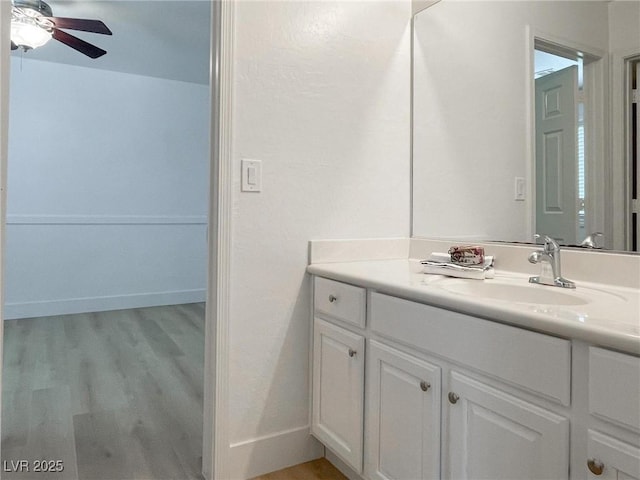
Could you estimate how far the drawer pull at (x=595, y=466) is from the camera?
80cm

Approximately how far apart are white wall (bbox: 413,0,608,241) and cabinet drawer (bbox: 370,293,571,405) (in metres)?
0.67

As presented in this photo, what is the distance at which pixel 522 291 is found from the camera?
4.48 ft

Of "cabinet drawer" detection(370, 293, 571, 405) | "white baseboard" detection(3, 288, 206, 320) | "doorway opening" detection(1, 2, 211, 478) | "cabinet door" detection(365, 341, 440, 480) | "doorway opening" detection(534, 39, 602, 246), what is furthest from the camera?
"white baseboard" detection(3, 288, 206, 320)

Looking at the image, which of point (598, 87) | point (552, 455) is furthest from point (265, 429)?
point (598, 87)

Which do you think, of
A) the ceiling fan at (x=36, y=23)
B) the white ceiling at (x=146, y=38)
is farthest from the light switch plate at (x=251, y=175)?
the white ceiling at (x=146, y=38)

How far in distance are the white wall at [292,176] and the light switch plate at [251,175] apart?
0.02 m

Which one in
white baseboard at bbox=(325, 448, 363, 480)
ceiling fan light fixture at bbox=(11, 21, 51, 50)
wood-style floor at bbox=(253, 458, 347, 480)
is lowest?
wood-style floor at bbox=(253, 458, 347, 480)

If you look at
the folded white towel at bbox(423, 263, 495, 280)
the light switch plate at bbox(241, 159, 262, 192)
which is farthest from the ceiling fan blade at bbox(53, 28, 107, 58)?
the folded white towel at bbox(423, 263, 495, 280)

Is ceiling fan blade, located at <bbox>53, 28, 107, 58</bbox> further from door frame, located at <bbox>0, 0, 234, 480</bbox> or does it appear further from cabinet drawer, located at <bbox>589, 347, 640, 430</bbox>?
cabinet drawer, located at <bbox>589, 347, 640, 430</bbox>

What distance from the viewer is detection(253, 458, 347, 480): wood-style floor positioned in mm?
1642

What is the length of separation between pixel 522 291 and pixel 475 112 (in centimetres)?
86

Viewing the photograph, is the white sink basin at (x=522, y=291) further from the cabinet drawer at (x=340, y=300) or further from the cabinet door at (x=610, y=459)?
the cabinet door at (x=610, y=459)

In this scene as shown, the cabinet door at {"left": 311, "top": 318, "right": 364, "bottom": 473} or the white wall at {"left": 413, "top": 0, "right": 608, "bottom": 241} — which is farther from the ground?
the white wall at {"left": 413, "top": 0, "right": 608, "bottom": 241}

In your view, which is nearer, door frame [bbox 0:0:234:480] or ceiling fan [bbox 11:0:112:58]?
door frame [bbox 0:0:234:480]
